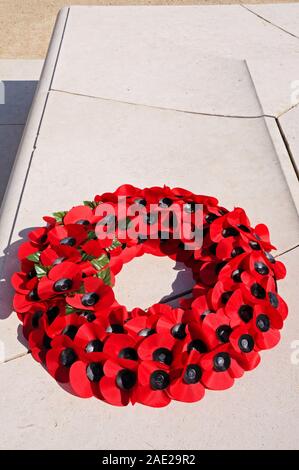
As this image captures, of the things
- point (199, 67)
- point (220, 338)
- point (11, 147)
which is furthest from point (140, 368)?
point (11, 147)

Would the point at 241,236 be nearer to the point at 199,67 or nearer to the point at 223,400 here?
the point at 223,400

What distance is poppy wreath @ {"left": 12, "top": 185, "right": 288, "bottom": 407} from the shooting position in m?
1.81

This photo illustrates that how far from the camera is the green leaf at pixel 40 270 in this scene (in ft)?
6.71

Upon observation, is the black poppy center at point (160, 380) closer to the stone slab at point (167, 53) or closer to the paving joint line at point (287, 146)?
the paving joint line at point (287, 146)

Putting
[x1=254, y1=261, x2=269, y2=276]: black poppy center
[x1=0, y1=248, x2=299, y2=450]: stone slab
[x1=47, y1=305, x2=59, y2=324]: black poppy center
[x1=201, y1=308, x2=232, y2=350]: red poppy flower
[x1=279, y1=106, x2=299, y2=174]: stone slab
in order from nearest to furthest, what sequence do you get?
[x1=0, y1=248, x2=299, y2=450]: stone slab → [x1=201, y1=308, x2=232, y2=350]: red poppy flower → [x1=47, y1=305, x2=59, y2=324]: black poppy center → [x1=254, y1=261, x2=269, y2=276]: black poppy center → [x1=279, y1=106, x2=299, y2=174]: stone slab

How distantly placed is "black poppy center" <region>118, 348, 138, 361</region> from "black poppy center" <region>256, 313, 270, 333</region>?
415mm

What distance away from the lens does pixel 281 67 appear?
149 inches

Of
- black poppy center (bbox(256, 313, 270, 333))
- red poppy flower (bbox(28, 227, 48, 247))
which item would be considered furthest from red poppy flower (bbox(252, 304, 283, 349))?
red poppy flower (bbox(28, 227, 48, 247))

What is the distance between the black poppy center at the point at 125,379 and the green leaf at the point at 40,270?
457 mm

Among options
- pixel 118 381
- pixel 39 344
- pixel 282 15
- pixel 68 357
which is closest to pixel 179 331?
pixel 118 381

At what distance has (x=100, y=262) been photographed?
2.16 meters

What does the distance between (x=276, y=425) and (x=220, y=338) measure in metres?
0.30

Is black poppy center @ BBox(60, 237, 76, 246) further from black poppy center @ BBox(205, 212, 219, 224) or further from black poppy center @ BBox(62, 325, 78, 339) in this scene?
black poppy center @ BBox(205, 212, 219, 224)

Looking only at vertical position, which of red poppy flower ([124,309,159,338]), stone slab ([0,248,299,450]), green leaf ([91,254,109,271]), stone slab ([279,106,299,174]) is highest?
stone slab ([279,106,299,174])
